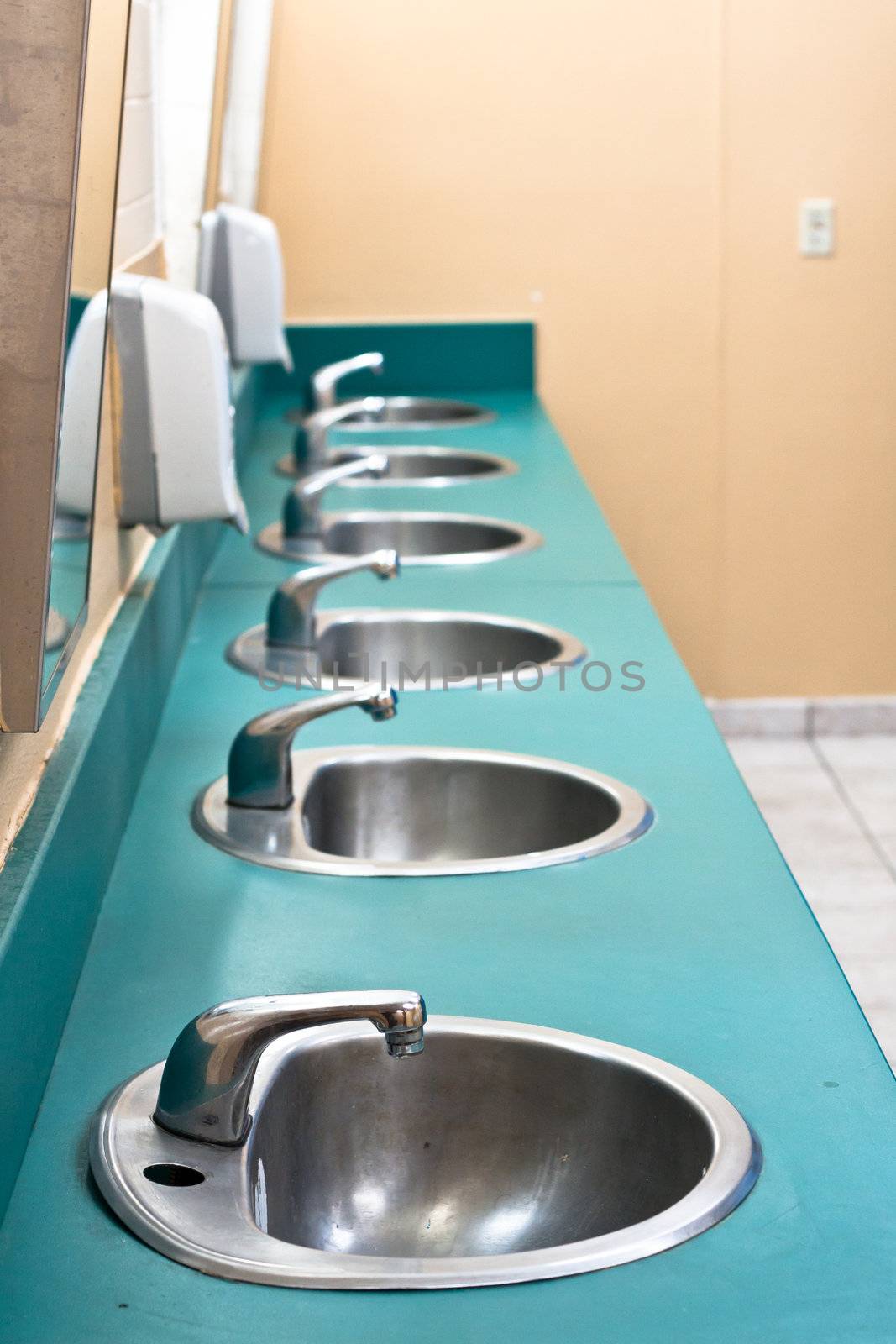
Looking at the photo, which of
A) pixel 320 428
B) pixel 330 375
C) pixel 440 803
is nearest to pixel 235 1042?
pixel 440 803

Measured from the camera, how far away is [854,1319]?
0.72 meters

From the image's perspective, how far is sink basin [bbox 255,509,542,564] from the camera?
2.68 m

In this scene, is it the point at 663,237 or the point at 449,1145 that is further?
the point at 663,237

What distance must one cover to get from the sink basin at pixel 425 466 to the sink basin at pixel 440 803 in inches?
58.7

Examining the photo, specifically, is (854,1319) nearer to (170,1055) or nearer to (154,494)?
(170,1055)

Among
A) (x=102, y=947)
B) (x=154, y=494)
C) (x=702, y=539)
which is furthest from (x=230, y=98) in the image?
(x=102, y=947)

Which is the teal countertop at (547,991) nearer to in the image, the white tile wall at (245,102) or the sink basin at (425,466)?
the sink basin at (425,466)

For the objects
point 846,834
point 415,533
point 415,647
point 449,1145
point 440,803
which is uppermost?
point 415,533

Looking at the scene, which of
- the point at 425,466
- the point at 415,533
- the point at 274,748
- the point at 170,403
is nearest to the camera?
the point at 274,748

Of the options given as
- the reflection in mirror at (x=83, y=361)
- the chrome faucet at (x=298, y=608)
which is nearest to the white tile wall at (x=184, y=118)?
the chrome faucet at (x=298, y=608)

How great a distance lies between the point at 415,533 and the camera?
2830mm

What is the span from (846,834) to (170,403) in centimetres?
244

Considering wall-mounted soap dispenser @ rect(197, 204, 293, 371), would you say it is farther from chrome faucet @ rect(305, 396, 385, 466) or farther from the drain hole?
the drain hole

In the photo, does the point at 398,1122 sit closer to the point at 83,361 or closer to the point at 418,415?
the point at 83,361
